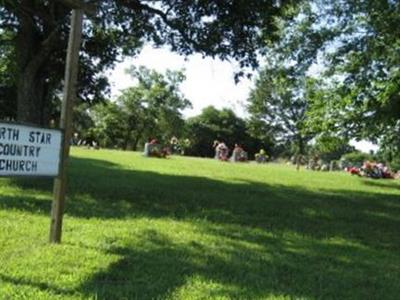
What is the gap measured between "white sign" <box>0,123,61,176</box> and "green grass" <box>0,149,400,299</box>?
890mm

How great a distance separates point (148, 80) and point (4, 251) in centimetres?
7615

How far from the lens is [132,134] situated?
8362cm

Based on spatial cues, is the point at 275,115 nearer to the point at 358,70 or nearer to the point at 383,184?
the point at 383,184

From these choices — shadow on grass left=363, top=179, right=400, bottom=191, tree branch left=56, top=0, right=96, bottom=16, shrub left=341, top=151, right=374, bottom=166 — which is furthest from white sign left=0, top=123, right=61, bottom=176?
shrub left=341, top=151, right=374, bottom=166

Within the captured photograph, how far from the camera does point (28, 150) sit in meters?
7.39

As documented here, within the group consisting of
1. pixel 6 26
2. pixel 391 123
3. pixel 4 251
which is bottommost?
pixel 4 251

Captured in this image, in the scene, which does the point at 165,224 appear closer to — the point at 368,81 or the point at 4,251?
the point at 4,251

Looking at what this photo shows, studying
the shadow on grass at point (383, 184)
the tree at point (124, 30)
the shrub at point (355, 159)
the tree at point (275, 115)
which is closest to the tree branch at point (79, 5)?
the tree at point (124, 30)

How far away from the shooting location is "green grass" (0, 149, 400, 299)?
21.7 ft

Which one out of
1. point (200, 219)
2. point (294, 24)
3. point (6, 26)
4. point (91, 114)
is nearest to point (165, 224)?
point (200, 219)

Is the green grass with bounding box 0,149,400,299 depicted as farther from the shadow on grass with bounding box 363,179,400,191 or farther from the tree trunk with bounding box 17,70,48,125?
the shadow on grass with bounding box 363,179,400,191

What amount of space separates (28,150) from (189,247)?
2471mm

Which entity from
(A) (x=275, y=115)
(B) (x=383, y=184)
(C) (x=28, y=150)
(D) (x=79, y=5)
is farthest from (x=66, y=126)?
(A) (x=275, y=115)

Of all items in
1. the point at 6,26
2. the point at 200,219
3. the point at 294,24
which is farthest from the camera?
the point at 294,24
